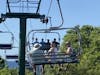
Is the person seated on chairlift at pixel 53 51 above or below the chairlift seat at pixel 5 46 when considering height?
below

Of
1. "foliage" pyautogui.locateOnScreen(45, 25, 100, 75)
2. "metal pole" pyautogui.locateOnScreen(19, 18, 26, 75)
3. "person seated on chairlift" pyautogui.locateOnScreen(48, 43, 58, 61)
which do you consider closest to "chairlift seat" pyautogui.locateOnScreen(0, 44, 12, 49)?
"metal pole" pyautogui.locateOnScreen(19, 18, 26, 75)

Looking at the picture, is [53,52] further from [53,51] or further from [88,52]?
[88,52]

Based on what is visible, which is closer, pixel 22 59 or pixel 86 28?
pixel 22 59

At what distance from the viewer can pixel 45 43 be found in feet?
78.6

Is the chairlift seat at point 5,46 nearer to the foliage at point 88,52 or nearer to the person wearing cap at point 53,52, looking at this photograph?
the person wearing cap at point 53,52

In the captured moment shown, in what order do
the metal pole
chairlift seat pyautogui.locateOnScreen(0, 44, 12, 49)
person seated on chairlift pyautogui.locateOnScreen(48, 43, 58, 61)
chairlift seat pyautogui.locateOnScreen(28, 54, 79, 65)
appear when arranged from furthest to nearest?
chairlift seat pyautogui.locateOnScreen(0, 44, 12, 49), the metal pole, chairlift seat pyautogui.locateOnScreen(28, 54, 79, 65), person seated on chairlift pyautogui.locateOnScreen(48, 43, 58, 61)

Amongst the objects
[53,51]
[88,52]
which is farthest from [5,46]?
[88,52]

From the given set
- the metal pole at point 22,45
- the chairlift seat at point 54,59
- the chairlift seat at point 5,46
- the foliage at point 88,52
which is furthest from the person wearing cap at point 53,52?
the foliage at point 88,52

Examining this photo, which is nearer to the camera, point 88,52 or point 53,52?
point 53,52

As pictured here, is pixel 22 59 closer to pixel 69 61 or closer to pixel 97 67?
pixel 69 61

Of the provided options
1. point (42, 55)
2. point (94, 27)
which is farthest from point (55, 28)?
point (94, 27)

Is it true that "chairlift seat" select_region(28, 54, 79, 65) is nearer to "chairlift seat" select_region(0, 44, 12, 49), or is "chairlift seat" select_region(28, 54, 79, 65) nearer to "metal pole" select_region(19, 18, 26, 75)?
"metal pole" select_region(19, 18, 26, 75)

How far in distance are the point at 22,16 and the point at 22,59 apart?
64.0 inches

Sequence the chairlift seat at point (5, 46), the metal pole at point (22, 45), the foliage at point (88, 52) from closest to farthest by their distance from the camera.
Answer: the metal pole at point (22, 45) → the chairlift seat at point (5, 46) → the foliage at point (88, 52)
